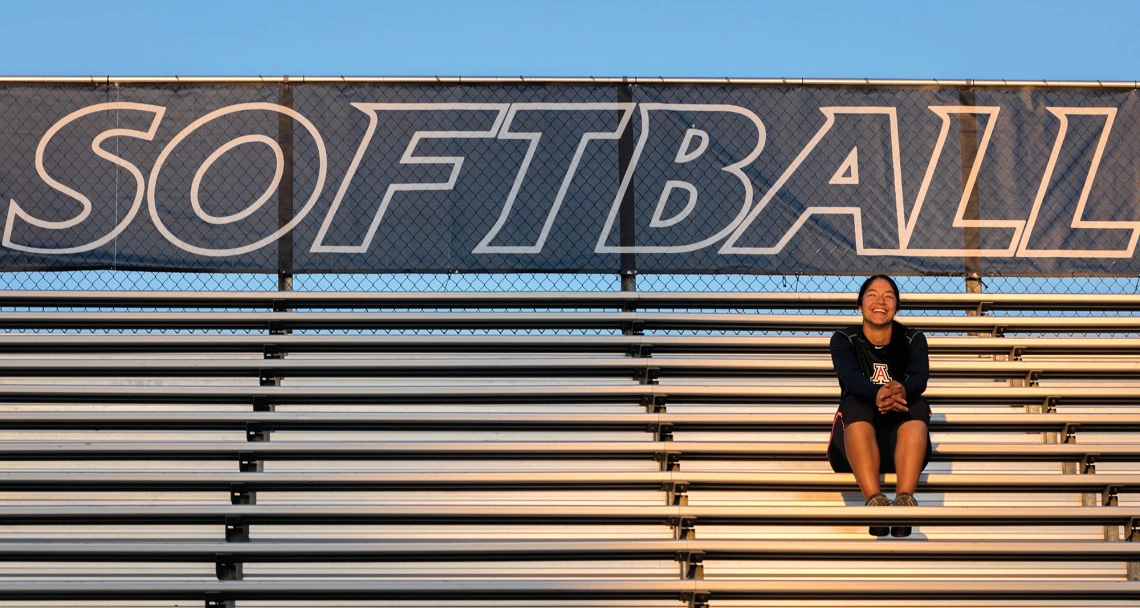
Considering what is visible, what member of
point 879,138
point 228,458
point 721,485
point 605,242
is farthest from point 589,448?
point 879,138

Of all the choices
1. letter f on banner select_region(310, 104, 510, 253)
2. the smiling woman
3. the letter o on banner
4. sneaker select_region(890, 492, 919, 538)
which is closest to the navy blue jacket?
the smiling woman

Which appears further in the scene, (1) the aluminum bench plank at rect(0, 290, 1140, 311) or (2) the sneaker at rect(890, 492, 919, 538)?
(1) the aluminum bench plank at rect(0, 290, 1140, 311)

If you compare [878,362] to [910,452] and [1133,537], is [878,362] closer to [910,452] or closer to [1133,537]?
[910,452]

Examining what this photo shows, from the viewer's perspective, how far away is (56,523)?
446 centimetres

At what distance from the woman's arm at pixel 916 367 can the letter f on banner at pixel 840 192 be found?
0.78 meters

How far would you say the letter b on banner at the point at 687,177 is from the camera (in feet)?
16.4

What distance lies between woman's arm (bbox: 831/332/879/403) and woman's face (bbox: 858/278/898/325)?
118 mm

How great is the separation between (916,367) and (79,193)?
3364mm

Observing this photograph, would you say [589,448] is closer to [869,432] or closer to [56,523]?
[869,432]

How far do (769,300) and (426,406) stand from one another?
1.49m

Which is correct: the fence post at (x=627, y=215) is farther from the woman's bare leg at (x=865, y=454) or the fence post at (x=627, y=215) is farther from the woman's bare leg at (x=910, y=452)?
the woman's bare leg at (x=910, y=452)

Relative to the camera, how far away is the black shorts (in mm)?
4168

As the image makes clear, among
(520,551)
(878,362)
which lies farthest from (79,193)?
(878,362)

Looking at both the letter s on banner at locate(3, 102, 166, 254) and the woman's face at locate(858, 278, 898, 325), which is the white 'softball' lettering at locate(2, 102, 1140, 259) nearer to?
the letter s on banner at locate(3, 102, 166, 254)
